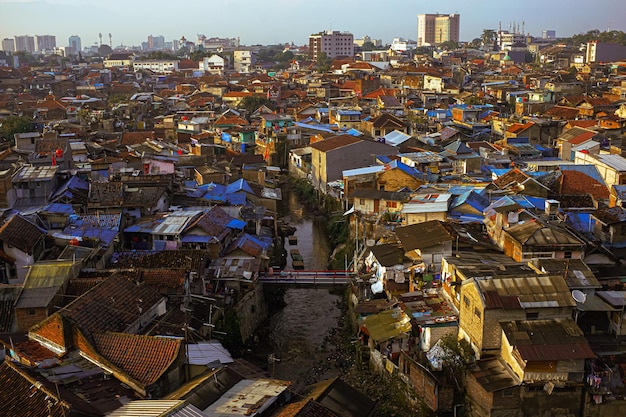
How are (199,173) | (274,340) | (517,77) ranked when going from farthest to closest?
1. (517,77)
2. (199,173)
3. (274,340)

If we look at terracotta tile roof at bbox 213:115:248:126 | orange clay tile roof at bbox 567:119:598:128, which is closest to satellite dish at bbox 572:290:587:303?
orange clay tile roof at bbox 567:119:598:128

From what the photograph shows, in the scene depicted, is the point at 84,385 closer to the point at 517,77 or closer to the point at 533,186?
the point at 533,186

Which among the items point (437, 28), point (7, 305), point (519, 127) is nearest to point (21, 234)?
point (7, 305)

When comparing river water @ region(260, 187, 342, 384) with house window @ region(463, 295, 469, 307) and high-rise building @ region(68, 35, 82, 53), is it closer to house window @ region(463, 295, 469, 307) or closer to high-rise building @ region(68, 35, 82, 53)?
house window @ region(463, 295, 469, 307)

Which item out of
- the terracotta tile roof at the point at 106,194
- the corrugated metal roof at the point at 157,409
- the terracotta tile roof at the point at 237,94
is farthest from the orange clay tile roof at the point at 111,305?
the terracotta tile roof at the point at 237,94

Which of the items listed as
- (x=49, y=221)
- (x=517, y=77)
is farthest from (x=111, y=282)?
(x=517, y=77)

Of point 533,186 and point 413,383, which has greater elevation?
point 533,186
